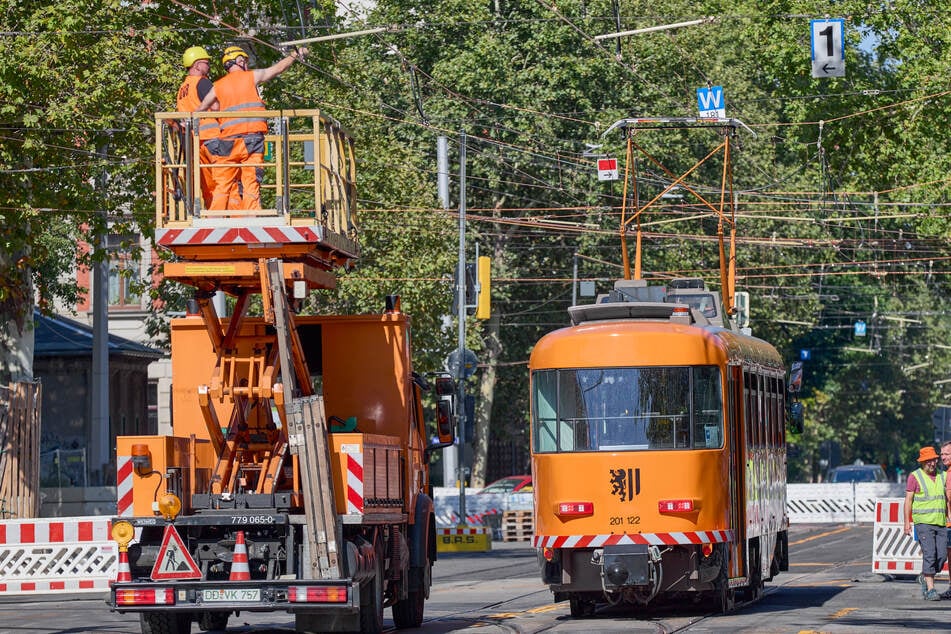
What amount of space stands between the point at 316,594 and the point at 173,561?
1203 mm

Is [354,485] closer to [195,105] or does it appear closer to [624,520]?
[195,105]

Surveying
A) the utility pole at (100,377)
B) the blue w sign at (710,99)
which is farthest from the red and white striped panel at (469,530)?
the blue w sign at (710,99)

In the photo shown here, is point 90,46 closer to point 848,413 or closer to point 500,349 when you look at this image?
point 500,349

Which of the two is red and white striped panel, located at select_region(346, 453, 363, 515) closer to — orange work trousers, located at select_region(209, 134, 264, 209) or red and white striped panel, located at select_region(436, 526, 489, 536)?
orange work trousers, located at select_region(209, 134, 264, 209)

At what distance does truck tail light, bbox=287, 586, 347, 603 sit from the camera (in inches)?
561

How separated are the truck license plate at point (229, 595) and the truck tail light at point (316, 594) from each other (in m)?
0.27

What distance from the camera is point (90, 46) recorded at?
2817 centimetres

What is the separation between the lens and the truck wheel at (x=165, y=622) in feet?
51.2

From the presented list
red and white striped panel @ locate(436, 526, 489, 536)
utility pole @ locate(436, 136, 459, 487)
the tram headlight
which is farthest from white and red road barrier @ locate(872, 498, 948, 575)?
utility pole @ locate(436, 136, 459, 487)

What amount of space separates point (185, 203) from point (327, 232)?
45.6 inches

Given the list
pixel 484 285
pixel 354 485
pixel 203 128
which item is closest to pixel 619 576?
pixel 354 485

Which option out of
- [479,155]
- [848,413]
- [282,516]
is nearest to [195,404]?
[282,516]

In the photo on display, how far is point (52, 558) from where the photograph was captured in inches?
969

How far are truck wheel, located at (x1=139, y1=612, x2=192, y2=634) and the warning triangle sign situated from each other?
1.02 metres
